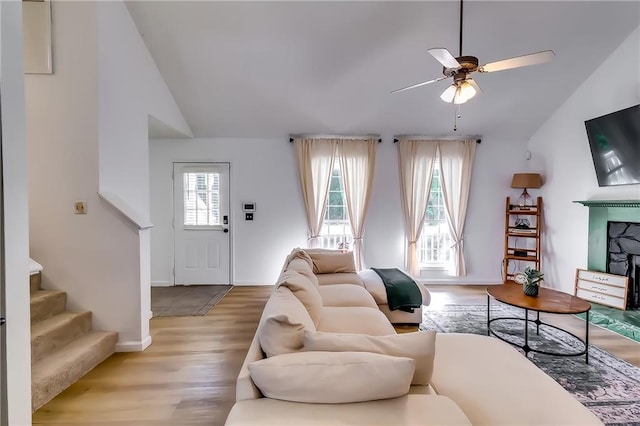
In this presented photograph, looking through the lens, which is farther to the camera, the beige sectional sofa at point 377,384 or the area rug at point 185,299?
the area rug at point 185,299

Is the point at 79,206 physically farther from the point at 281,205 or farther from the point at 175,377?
the point at 281,205

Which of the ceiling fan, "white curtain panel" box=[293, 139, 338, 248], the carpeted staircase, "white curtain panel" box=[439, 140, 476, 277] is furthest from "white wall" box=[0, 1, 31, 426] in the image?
"white curtain panel" box=[439, 140, 476, 277]

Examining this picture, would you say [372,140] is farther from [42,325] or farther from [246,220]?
[42,325]

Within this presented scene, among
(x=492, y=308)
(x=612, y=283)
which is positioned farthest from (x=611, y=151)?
(x=492, y=308)

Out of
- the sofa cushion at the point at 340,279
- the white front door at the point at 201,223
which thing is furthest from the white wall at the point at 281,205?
the sofa cushion at the point at 340,279

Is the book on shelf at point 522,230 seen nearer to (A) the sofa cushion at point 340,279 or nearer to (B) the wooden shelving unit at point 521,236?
(B) the wooden shelving unit at point 521,236

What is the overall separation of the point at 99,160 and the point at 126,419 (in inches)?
83.3

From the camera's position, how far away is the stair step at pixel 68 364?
6.57 feet

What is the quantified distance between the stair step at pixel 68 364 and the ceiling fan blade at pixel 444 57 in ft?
11.7

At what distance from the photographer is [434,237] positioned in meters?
5.21

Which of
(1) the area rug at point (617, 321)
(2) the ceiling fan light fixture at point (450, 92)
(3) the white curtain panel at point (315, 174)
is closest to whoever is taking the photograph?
(2) the ceiling fan light fixture at point (450, 92)

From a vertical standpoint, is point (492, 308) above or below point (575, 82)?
below

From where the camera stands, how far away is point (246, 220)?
5047 millimetres

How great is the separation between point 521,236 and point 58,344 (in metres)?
6.13
